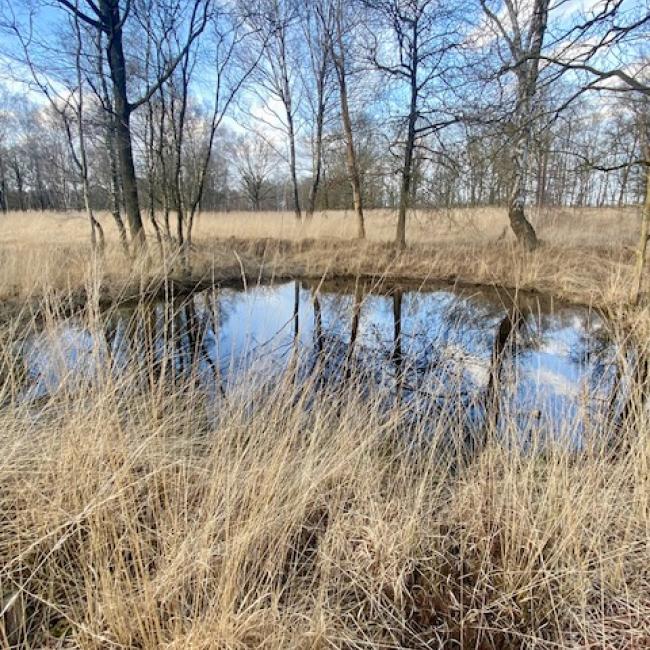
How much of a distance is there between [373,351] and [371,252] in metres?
6.28

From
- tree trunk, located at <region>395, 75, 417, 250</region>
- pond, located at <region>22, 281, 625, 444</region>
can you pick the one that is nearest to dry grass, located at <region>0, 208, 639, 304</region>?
tree trunk, located at <region>395, 75, 417, 250</region>

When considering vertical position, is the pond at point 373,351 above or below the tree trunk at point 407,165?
below

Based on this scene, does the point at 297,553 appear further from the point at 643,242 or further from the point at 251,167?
the point at 251,167

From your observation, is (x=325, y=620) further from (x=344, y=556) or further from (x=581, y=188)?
(x=581, y=188)

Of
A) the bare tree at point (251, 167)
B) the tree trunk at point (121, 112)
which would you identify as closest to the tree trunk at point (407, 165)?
the tree trunk at point (121, 112)

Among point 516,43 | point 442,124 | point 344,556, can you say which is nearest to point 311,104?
point 442,124

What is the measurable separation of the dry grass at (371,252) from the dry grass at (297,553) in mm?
2942

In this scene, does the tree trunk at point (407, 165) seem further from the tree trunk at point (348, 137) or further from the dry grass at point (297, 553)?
the dry grass at point (297, 553)

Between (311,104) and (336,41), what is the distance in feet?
14.0

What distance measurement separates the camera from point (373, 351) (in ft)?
12.9

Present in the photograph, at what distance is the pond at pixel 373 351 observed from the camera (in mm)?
2041

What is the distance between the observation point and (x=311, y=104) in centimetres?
1402

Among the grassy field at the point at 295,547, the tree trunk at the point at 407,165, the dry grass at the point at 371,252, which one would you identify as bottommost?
the grassy field at the point at 295,547

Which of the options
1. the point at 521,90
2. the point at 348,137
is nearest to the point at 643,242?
the point at 521,90
